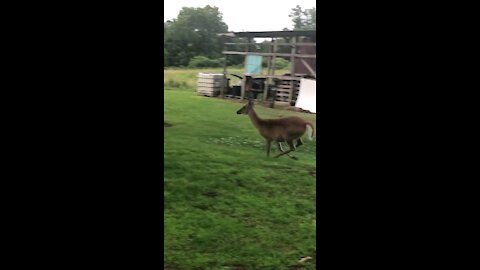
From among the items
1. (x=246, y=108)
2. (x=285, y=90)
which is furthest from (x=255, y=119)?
(x=285, y=90)

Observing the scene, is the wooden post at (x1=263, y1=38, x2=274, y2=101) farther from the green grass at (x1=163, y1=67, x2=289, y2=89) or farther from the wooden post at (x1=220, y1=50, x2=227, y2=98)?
the wooden post at (x1=220, y1=50, x2=227, y2=98)

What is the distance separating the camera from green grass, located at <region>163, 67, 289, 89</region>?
1088 mm

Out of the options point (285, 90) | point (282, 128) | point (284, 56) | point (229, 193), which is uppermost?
point (284, 56)

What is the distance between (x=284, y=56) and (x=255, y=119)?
9.0 inches

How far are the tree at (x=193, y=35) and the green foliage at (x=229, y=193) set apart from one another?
121 mm

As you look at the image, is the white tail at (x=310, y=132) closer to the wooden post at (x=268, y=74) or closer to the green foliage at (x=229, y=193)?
the green foliage at (x=229, y=193)

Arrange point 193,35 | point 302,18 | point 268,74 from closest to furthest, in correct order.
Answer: point 302,18 → point 193,35 → point 268,74

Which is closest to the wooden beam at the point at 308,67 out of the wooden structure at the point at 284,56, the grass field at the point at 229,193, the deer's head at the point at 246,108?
the wooden structure at the point at 284,56

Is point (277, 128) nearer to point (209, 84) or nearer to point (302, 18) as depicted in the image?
point (209, 84)

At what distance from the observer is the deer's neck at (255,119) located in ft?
4.60

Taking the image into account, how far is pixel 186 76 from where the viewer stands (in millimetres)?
1200
